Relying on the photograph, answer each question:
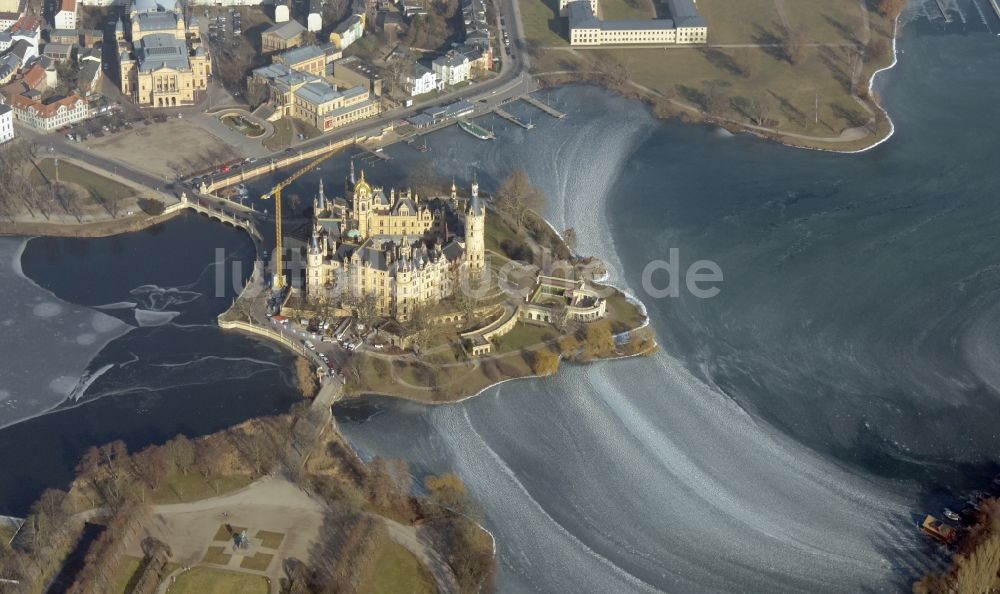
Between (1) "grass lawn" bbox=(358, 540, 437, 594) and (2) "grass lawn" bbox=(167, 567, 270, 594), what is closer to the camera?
(2) "grass lawn" bbox=(167, 567, 270, 594)

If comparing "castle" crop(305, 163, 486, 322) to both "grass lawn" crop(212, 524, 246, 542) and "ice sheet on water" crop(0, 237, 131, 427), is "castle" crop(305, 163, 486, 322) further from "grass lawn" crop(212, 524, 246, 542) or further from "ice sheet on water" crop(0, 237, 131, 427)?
"grass lawn" crop(212, 524, 246, 542)

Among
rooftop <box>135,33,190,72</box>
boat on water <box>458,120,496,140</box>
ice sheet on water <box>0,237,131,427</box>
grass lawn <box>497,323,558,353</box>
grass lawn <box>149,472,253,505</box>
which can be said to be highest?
rooftop <box>135,33,190,72</box>

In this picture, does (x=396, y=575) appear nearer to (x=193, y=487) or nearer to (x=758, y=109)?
(x=193, y=487)

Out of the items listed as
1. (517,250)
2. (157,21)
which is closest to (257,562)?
(517,250)

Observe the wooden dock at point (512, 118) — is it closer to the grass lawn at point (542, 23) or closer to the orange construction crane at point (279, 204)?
the grass lawn at point (542, 23)

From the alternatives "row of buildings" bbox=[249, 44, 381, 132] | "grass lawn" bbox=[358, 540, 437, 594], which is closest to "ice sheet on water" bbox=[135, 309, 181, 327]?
"grass lawn" bbox=[358, 540, 437, 594]

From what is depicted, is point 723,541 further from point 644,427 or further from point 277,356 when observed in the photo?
point 277,356

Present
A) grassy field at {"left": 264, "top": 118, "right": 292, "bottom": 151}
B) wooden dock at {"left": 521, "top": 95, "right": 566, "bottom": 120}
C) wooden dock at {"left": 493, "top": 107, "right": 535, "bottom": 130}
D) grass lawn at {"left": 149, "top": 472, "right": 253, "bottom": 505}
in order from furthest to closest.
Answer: wooden dock at {"left": 521, "top": 95, "right": 566, "bottom": 120} < wooden dock at {"left": 493, "top": 107, "right": 535, "bottom": 130} < grassy field at {"left": 264, "top": 118, "right": 292, "bottom": 151} < grass lawn at {"left": 149, "top": 472, "right": 253, "bottom": 505}

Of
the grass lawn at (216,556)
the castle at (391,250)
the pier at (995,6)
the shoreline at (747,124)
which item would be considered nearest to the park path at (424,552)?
the grass lawn at (216,556)
